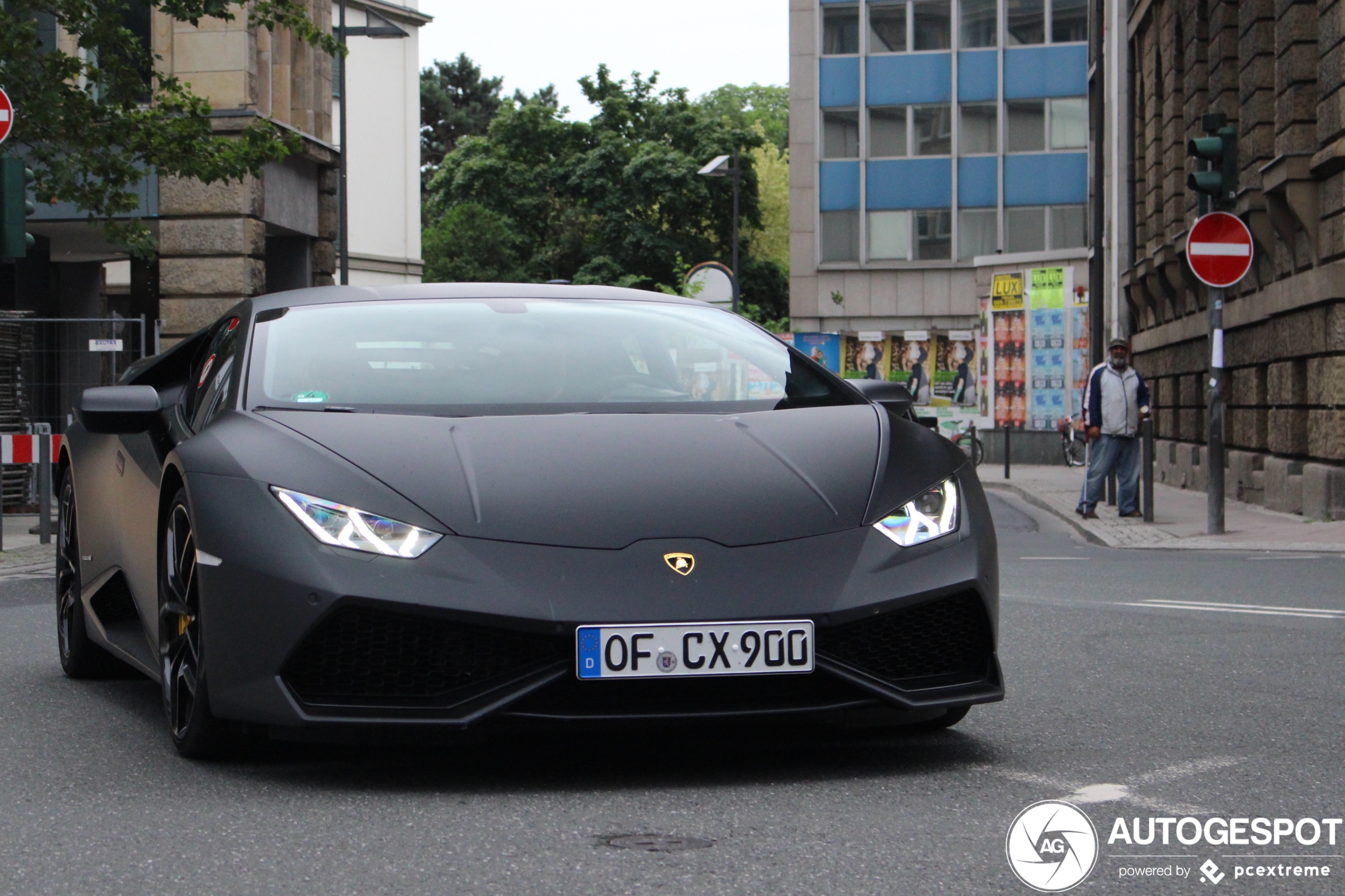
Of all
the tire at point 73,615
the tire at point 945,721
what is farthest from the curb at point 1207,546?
the tire at point 73,615

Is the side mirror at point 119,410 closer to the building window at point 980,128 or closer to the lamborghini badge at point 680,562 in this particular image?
the lamborghini badge at point 680,562

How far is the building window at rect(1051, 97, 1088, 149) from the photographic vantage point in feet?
173

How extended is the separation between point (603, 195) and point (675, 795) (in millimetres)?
64747

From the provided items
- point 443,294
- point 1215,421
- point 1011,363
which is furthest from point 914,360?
point 443,294

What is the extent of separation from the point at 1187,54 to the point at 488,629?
2576 centimetres

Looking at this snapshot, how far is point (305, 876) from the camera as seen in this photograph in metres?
3.52

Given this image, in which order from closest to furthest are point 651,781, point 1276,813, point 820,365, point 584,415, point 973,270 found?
1. point 1276,813
2. point 651,781
3. point 584,415
4. point 820,365
5. point 973,270

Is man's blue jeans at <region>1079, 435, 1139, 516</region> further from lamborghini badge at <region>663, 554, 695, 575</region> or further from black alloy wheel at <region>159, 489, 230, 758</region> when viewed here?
lamborghini badge at <region>663, 554, 695, 575</region>

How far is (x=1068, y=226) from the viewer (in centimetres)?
5306

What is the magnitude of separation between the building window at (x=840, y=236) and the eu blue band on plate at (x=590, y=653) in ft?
163

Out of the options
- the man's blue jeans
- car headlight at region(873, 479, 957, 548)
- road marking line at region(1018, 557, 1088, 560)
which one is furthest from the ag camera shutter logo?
the man's blue jeans

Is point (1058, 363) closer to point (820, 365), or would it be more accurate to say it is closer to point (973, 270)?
point (973, 270)

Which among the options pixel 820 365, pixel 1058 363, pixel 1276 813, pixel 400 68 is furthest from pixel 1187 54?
pixel 400 68

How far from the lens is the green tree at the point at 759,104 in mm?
105625
